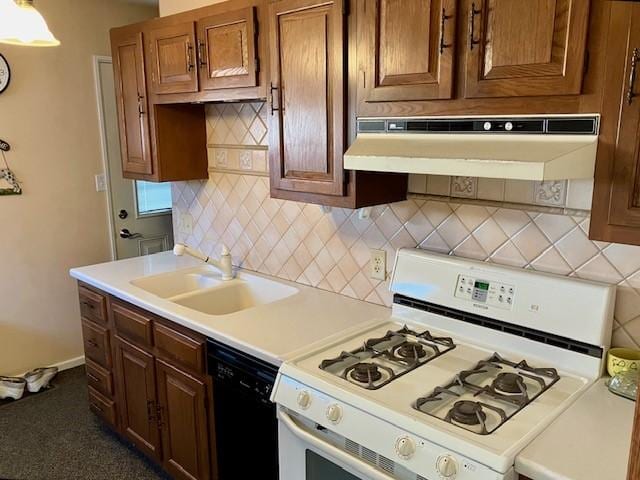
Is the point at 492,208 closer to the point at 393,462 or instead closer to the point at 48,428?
the point at 393,462

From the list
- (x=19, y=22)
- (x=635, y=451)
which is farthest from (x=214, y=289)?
(x=635, y=451)

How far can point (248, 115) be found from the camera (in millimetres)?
2584

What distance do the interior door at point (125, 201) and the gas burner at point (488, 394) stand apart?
276 cm

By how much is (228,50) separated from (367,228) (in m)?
0.93

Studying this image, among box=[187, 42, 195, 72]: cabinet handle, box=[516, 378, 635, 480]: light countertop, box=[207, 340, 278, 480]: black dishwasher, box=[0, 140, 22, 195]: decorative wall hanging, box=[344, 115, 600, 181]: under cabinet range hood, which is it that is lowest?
box=[207, 340, 278, 480]: black dishwasher

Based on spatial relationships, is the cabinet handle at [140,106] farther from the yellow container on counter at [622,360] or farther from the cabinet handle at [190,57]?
the yellow container on counter at [622,360]

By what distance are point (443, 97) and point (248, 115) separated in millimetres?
1328

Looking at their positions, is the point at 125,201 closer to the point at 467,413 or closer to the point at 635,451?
the point at 467,413

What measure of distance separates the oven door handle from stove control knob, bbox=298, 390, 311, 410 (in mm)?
69

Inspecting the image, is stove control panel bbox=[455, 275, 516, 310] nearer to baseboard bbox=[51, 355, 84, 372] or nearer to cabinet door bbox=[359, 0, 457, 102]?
cabinet door bbox=[359, 0, 457, 102]

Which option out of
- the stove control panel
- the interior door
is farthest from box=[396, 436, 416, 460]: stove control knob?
the interior door

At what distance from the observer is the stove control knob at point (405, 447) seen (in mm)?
1256

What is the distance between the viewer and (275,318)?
2014mm

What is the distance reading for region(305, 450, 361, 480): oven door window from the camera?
4.81ft
